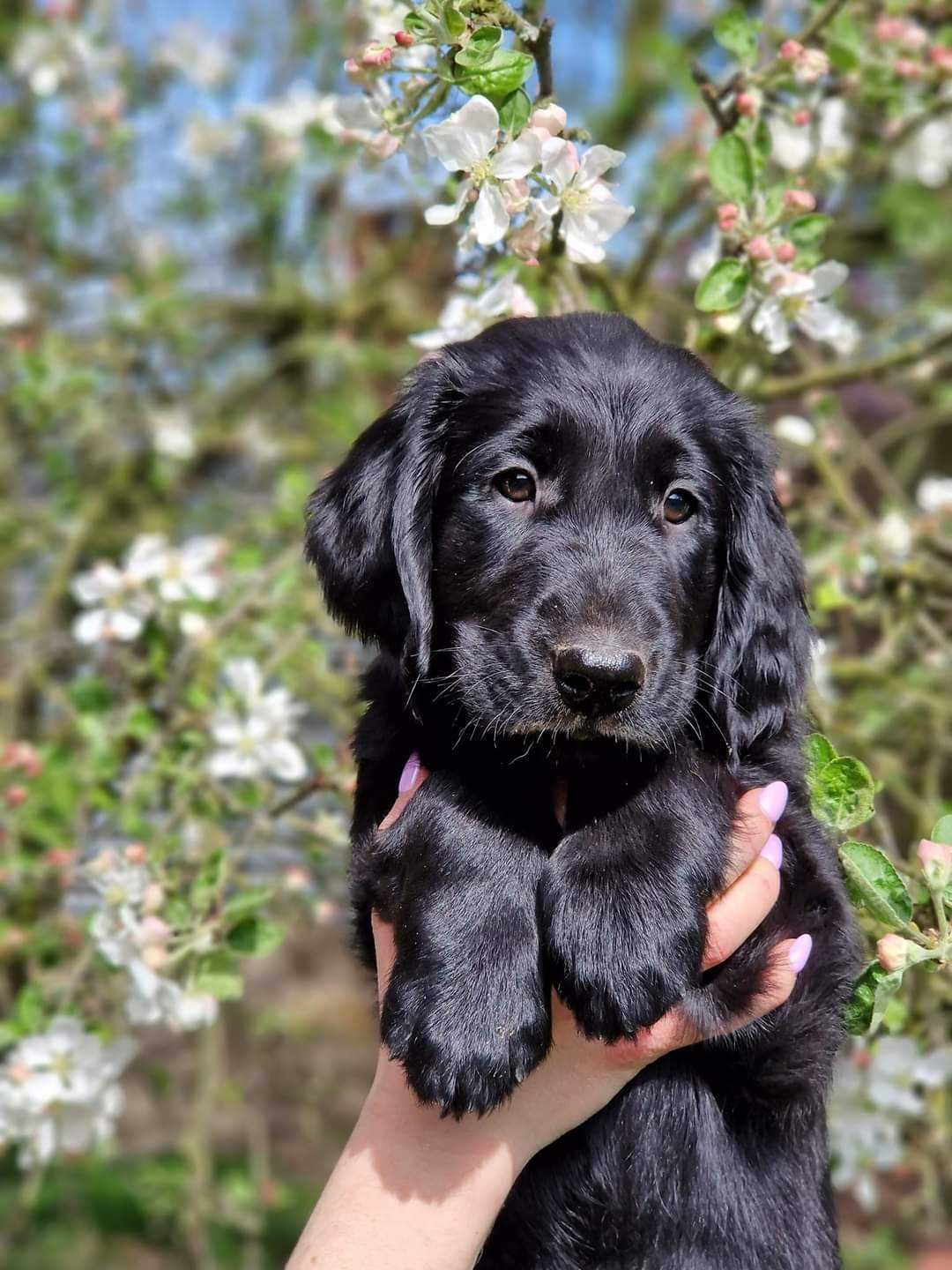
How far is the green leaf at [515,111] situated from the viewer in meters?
1.64

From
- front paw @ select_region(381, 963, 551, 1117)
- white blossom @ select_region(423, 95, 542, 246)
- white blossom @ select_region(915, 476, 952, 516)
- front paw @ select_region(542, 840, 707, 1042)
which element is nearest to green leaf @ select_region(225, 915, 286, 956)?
front paw @ select_region(381, 963, 551, 1117)

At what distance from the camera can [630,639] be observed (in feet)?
5.15

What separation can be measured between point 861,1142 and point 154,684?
1.67m

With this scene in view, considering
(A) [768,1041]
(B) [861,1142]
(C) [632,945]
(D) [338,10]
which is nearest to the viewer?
(C) [632,945]

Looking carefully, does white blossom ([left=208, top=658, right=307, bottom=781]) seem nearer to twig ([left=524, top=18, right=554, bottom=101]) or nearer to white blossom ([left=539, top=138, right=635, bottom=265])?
white blossom ([left=539, top=138, right=635, bottom=265])

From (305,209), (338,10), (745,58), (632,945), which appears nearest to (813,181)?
(745,58)

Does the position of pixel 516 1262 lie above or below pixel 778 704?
below

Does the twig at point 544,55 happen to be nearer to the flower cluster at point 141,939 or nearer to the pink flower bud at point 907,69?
the pink flower bud at point 907,69

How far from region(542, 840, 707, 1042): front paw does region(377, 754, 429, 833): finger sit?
0.80 ft

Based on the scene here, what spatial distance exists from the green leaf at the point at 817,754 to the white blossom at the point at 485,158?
0.80 meters

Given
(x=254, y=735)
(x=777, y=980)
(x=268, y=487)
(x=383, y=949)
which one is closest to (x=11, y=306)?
(x=268, y=487)

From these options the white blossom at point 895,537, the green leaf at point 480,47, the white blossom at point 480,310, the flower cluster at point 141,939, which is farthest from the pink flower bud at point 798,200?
the flower cluster at point 141,939

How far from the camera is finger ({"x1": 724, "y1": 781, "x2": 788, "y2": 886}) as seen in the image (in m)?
1.66

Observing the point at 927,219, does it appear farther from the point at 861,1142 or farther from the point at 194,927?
the point at 194,927
